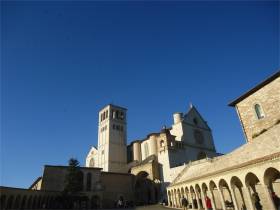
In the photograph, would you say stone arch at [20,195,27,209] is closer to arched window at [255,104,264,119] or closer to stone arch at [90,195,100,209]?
stone arch at [90,195,100,209]

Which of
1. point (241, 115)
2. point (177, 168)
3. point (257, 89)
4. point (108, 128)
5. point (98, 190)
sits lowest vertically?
point (98, 190)

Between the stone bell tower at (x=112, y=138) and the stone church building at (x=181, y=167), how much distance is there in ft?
0.59

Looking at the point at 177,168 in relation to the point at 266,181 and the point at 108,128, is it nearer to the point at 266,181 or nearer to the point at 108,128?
the point at 108,128

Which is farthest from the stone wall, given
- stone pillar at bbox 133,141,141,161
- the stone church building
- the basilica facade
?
stone pillar at bbox 133,141,141,161

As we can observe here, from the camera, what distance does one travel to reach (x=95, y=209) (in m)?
Result: 33.6

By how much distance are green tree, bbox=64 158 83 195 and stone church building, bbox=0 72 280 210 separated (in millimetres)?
1432

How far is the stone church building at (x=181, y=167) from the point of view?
16.6 meters

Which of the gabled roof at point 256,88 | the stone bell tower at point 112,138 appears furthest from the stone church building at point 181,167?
the stone bell tower at point 112,138

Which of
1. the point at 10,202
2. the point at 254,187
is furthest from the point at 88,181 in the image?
the point at 254,187

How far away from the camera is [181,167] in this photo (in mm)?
38594

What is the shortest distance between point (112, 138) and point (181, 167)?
21.8 meters

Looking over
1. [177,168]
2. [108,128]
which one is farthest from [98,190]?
[108,128]

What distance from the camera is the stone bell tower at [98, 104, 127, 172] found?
53031mm

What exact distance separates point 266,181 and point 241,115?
1383 cm
